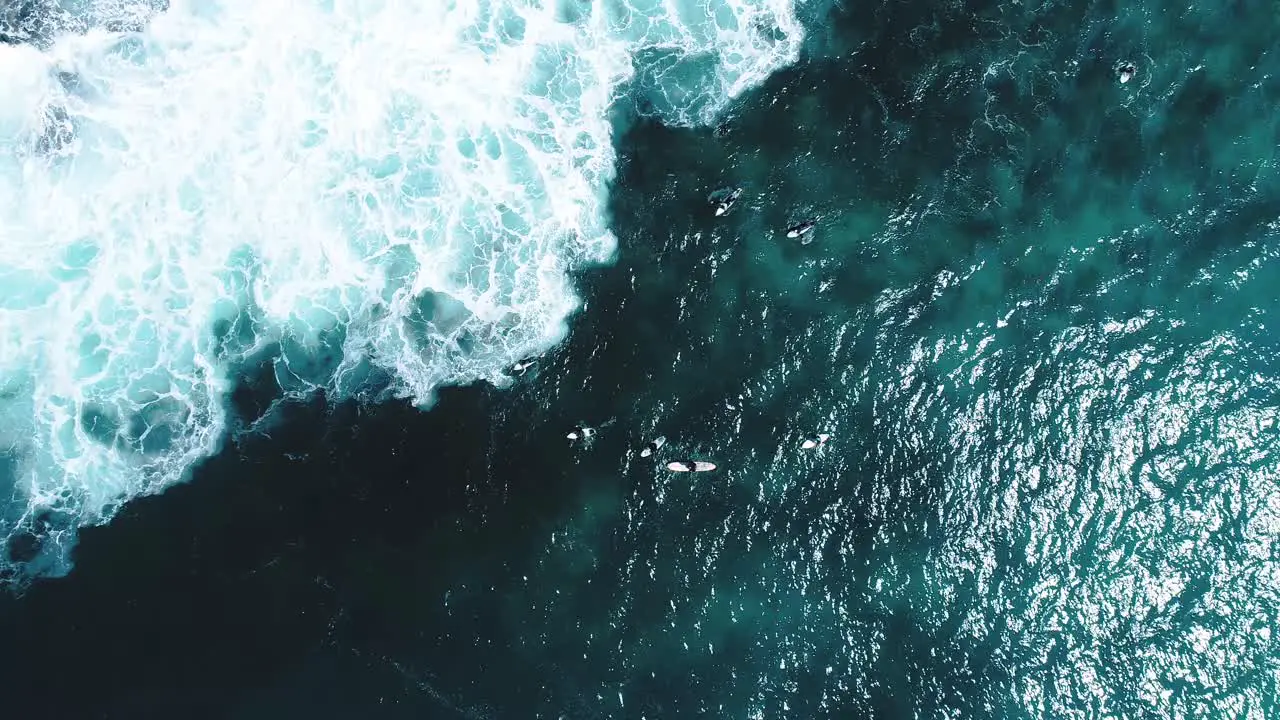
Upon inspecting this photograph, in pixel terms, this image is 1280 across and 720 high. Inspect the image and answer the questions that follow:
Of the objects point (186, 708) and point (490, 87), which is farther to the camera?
point (490, 87)

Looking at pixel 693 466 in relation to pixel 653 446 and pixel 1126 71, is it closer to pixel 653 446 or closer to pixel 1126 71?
pixel 653 446

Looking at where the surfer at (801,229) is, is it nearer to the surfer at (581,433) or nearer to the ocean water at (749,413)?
the ocean water at (749,413)

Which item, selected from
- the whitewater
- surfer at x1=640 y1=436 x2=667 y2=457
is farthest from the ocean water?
surfer at x1=640 y1=436 x2=667 y2=457

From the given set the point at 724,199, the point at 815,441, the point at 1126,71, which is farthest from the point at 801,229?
the point at 1126,71

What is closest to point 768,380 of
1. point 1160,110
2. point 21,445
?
point 1160,110

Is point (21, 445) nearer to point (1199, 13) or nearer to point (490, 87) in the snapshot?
point (490, 87)
